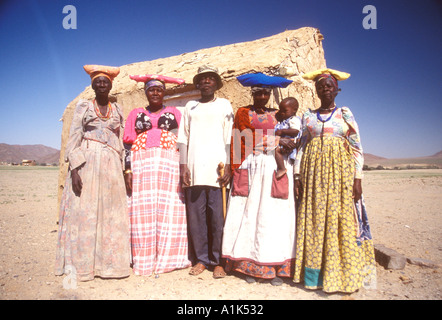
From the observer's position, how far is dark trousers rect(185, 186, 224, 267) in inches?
129

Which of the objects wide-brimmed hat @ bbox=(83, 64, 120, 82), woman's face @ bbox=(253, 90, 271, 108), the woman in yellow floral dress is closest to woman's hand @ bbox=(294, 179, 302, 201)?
the woman in yellow floral dress

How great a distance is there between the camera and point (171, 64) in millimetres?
5531

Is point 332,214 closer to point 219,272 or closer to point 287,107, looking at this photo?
point 287,107

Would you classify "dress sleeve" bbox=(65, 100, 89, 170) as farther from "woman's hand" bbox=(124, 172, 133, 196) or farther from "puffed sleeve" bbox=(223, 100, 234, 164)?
"puffed sleeve" bbox=(223, 100, 234, 164)

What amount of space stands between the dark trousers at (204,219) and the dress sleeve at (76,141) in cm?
128

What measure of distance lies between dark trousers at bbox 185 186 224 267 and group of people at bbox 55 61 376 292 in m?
0.01

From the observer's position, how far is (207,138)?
3.25 metres

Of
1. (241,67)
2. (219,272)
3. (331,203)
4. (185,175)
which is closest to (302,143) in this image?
(331,203)

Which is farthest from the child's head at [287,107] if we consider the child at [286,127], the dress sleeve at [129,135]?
the dress sleeve at [129,135]

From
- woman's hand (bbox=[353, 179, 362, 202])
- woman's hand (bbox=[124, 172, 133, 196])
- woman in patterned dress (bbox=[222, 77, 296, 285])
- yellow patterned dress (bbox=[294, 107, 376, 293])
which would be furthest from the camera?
woman's hand (bbox=[124, 172, 133, 196])

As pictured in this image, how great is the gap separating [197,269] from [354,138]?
2259 mm

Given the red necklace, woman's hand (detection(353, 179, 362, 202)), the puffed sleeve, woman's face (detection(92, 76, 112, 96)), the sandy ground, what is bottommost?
the sandy ground

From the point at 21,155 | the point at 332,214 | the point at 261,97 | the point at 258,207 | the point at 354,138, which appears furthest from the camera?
the point at 21,155
